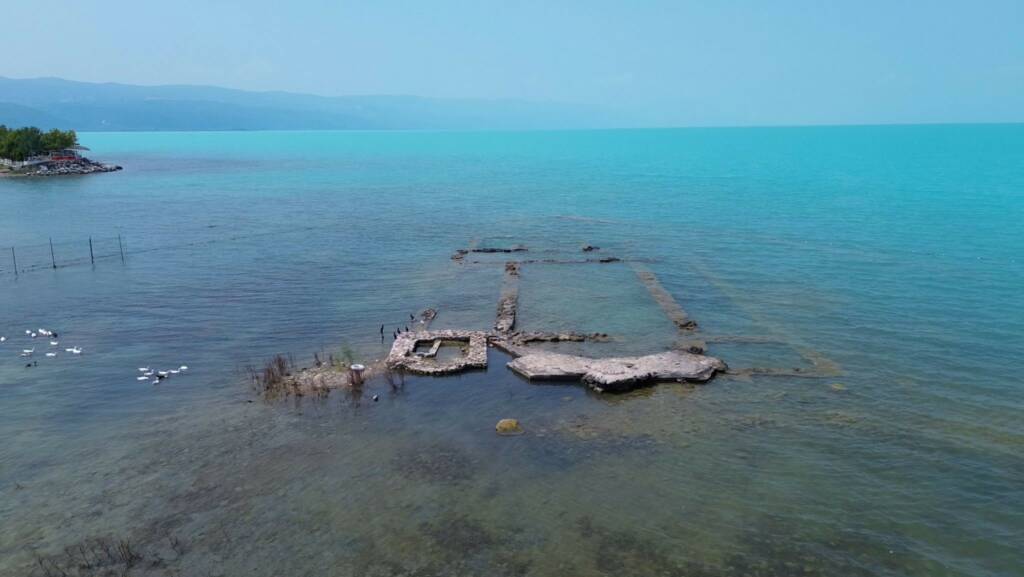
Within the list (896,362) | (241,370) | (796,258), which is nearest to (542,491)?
(241,370)

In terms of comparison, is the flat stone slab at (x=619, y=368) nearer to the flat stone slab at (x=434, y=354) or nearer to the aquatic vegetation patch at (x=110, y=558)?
the flat stone slab at (x=434, y=354)

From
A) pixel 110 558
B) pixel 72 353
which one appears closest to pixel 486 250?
pixel 72 353

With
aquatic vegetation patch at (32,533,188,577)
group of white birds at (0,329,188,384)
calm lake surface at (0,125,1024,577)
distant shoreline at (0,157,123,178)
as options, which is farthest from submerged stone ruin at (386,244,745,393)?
distant shoreline at (0,157,123,178)

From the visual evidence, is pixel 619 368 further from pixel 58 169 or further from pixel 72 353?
pixel 58 169

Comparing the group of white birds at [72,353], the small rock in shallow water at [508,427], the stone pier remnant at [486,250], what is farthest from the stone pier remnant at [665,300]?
the group of white birds at [72,353]

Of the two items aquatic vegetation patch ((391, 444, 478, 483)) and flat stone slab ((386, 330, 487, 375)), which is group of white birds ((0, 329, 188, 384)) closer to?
flat stone slab ((386, 330, 487, 375))

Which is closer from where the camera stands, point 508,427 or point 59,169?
point 508,427
